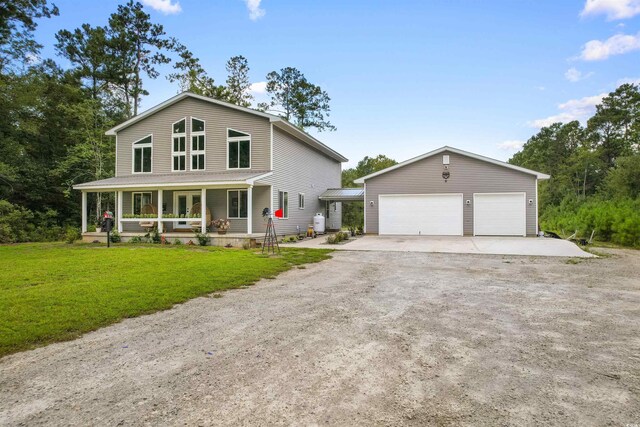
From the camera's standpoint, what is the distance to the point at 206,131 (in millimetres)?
16953

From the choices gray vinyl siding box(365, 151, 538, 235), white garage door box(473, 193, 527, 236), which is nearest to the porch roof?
gray vinyl siding box(365, 151, 538, 235)

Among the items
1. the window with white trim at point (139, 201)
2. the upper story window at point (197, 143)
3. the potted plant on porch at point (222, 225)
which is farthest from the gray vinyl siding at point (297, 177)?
the window with white trim at point (139, 201)

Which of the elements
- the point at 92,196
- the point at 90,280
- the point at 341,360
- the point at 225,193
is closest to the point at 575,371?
the point at 341,360

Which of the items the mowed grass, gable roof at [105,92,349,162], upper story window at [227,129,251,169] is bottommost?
the mowed grass

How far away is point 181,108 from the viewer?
17359 millimetres

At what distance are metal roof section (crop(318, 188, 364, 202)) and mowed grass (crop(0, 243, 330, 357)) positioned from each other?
1013cm

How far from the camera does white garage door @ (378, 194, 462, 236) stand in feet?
57.0

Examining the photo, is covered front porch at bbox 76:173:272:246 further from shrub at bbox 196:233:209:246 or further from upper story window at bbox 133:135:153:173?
upper story window at bbox 133:135:153:173

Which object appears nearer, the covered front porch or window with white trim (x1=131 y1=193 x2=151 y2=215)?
the covered front porch

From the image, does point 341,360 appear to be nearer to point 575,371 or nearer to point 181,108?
point 575,371

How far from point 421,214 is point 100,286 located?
48.1ft

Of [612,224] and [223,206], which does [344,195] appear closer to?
[223,206]

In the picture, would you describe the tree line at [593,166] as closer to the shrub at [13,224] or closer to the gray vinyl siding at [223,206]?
the gray vinyl siding at [223,206]

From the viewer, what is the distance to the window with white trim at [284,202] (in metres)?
16.6
